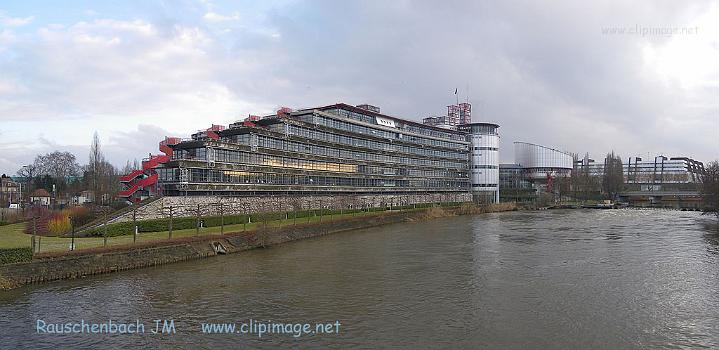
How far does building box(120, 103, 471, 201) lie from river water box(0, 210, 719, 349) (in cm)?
2899

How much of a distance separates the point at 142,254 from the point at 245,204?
3183cm

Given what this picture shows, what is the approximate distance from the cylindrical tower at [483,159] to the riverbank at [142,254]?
113 m

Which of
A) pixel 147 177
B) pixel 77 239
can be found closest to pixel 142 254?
pixel 77 239

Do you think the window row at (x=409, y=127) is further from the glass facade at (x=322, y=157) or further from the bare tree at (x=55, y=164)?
the bare tree at (x=55, y=164)

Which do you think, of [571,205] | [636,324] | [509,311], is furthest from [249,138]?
[571,205]

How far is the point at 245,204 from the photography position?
7612 cm

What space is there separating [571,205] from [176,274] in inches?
6922

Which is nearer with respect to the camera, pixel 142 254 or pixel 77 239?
pixel 142 254

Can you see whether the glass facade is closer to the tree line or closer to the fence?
the fence

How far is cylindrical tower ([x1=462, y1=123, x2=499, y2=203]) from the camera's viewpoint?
584 ft

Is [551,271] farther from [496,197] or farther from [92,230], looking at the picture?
[496,197]

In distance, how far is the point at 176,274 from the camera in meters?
41.3

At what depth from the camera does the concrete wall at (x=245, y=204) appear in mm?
65194

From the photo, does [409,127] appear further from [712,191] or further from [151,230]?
[151,230]
